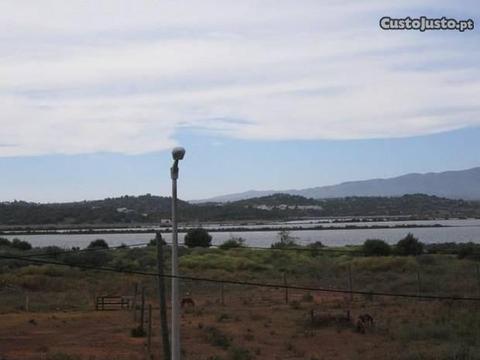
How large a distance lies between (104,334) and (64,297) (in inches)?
634

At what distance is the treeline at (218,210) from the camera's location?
96.2 meters

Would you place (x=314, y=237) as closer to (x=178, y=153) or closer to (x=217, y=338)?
(x=217, y=338)

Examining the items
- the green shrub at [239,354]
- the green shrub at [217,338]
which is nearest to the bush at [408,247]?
the green shrub at [217,338]

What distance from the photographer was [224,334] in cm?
2403

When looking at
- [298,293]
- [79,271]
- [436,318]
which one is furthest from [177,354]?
[79,271]

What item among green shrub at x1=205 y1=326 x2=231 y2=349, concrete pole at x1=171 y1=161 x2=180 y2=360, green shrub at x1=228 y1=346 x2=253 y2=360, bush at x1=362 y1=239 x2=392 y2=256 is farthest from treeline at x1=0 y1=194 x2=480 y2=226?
concrete pole at x1=171 y1=161 x2=180 y2=360

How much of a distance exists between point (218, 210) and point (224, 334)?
3660 inches

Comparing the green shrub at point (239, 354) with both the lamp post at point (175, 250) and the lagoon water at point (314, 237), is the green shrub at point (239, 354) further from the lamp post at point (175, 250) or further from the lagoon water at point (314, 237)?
the lagoon water at point (314, 237)

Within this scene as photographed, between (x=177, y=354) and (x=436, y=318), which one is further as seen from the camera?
(x=436, y=318)

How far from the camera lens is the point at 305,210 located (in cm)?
16538

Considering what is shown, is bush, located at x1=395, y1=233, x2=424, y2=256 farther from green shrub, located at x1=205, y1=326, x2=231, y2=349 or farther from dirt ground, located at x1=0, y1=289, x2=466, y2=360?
green shrub, located at x1=205, y1=326, x2=231, y2=349

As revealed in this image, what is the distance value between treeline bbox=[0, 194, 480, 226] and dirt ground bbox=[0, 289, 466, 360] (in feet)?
84.5

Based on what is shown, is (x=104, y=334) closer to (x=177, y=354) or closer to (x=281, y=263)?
(x=177, y=354)

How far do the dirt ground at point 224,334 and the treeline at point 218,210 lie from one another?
2574 centimetres
